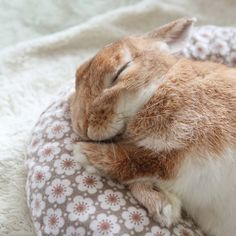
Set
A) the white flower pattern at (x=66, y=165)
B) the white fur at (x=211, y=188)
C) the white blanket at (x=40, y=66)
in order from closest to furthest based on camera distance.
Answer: the white fur at (x=211, y=188)
the white flower pattern at (x=66, y=165)
the white blanket at (x=40, y=66)

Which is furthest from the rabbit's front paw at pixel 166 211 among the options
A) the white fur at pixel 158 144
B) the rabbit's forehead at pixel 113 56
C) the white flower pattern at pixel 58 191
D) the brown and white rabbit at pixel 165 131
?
the rabbit's forehead at pixel 113 56

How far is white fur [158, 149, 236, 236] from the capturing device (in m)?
0.96

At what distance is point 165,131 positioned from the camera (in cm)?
100

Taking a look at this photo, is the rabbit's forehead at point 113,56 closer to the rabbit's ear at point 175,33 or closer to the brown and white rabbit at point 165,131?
the brown and white rabbit at point 165,131

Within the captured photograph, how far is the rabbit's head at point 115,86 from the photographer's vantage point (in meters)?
1.01

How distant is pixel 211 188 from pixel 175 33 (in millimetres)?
432

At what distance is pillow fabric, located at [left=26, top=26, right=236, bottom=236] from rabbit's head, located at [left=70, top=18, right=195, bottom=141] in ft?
0.30

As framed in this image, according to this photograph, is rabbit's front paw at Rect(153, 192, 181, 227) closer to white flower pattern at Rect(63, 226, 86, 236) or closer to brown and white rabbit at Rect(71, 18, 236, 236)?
brown and white rabbit at Rect(71, 18, 236, 236)

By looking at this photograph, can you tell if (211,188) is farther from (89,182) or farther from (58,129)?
(58,129)

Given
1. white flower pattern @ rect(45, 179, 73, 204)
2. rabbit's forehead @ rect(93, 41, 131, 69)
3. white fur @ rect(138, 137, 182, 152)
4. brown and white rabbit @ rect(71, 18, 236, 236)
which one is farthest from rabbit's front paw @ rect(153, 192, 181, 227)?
rabbit's forehead @ rect(93, 41, 131, 69)

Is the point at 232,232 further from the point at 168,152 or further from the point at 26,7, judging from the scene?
the point at 26,7

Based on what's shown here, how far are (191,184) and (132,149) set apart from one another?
0.49 ft

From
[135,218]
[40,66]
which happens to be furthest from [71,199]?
[40,66]

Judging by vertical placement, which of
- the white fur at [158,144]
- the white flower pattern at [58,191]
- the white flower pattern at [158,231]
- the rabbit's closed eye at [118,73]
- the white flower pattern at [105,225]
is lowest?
the white flower pattern at [158,231]
